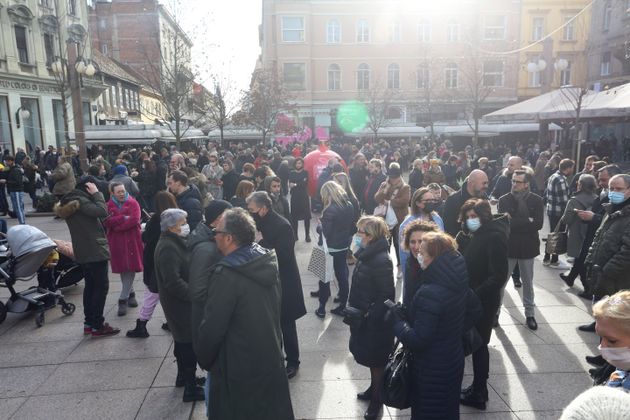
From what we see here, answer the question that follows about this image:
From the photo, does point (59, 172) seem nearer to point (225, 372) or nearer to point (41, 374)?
point (41, 374)

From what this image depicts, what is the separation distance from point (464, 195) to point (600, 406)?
4.98m

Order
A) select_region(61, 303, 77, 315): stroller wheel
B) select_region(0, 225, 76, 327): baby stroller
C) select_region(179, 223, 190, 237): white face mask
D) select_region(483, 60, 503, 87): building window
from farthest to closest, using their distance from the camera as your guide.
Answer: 1. select_region(483, 60, 503, 87): building window
2. select_region(61, 303, 77, 315): stroller wheel
3. select_region(0, 225, 76, 327): baby stroller
4. select_region(179, 223, 190, 237): white face mask

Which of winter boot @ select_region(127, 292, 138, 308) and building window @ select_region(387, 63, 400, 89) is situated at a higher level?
building window @ select_region(387, 63, 400, 89)

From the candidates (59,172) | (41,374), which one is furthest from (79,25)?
(41,374)

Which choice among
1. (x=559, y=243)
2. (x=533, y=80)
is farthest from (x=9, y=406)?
(x=533, y=80)

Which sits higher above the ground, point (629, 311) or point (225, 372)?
point (629, 311)

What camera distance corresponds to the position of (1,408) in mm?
4215

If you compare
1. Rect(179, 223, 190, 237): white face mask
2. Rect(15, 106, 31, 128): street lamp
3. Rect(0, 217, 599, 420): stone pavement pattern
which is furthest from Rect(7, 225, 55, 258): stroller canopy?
Rect(15, 106, 31, 128): street lamp

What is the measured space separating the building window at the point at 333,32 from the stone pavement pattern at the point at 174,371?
38.2m

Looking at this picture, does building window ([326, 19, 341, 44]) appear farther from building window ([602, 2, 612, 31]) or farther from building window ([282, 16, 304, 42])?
building window ([602, 2, 612, 31])

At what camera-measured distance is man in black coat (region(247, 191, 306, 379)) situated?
14.9 feet

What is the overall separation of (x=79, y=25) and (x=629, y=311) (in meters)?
33.4

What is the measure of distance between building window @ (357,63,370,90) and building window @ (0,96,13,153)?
88.1 feet

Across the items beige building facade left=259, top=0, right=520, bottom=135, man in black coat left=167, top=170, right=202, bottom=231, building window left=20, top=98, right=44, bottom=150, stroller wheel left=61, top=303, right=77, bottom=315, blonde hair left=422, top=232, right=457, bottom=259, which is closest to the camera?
blonde hair left=422, top=232, right=457, bottom=259
